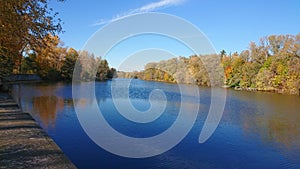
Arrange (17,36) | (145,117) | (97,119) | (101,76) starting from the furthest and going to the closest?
1. (101,76)
2. (145,117)
3. (97,119)
4. (17,36)

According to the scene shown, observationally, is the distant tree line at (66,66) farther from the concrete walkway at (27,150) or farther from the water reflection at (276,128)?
the concrete walkway at (27,150)

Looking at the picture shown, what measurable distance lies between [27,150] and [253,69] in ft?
196

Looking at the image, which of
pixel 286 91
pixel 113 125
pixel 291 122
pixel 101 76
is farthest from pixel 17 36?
pixel 101 76

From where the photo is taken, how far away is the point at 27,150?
659 centimetres

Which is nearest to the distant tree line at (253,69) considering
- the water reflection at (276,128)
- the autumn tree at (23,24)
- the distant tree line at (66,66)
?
the distant tree line at (66,66)

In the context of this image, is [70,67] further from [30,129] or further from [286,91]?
[30,129]

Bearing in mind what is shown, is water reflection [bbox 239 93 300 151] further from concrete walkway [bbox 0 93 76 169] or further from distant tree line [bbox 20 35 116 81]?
distant tree line [bbox 20 35 116 81]

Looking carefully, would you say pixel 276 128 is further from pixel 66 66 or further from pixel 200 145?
pixel 66 66

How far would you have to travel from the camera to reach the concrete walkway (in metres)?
5.72

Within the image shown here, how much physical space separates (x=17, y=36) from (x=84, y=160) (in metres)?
5.32

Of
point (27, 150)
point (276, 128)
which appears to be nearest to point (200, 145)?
point (276, 128)

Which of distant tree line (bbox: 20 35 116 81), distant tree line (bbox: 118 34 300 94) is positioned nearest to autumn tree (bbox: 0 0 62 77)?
distant tree line (bbox: 118 34 300 94)

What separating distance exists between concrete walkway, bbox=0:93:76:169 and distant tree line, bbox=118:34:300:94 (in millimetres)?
36766

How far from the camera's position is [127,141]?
10.5 m
